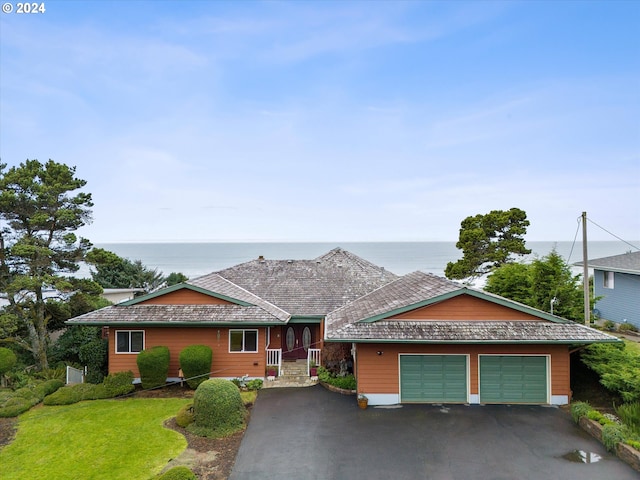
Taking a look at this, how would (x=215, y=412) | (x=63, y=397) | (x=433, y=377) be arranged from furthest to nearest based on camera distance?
(x=63, y=397) < (x=433, y=377) < (x=215, y=412)

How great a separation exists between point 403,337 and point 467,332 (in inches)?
94.8

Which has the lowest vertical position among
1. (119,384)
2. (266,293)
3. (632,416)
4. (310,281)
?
(119,384)

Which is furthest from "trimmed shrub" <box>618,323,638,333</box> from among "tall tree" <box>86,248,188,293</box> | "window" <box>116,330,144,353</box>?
"tall tree" <box>86,248,188,293</box>

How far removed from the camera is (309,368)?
1703cm

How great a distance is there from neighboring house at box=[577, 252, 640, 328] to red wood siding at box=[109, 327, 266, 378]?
63.9ft

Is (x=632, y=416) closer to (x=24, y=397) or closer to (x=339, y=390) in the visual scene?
(x=339, y=390)

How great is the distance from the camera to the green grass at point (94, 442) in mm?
9258

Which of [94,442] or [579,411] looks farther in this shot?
[579,411]

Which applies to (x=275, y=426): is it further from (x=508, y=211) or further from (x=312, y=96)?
(x=508, y=211)

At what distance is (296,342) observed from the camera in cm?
2023

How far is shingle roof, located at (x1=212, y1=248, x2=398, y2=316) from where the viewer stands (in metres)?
19.8

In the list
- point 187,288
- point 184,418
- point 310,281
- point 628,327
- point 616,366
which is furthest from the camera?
point 310,281

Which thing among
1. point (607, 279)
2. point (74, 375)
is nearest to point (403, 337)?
point (74, 375)

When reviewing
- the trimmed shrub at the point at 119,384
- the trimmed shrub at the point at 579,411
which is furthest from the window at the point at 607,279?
the trimmed shrub at the point at 119,384
